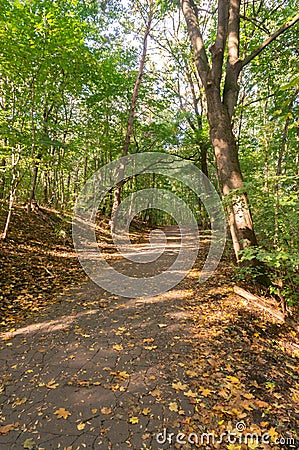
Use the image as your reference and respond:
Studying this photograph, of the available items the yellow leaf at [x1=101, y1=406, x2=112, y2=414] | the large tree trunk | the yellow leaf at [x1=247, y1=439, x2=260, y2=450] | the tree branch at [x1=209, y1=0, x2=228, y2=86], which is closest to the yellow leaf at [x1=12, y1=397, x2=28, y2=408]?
the yellow leaf at [x1=101, y1=406, x2=112, y2=414]

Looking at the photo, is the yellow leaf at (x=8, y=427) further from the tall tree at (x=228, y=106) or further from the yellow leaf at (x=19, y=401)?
the tall tree at (x=228, y=106)

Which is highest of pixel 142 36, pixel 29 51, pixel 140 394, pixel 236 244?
pixel 142 36

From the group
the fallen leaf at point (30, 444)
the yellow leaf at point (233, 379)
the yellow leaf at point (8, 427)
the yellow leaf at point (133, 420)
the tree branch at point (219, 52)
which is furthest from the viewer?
the tree branch at point (219, 52)

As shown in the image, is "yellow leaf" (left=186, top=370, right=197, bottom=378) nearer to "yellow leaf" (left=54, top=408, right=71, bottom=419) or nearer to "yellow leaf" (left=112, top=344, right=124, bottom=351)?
"yellow leaf" (left=112, top=344, right=124, bottom=351)

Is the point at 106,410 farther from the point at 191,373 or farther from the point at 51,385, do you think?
the point at 191,373

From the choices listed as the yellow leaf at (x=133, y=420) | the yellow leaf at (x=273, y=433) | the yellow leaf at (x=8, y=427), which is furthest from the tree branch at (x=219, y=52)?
the yellow leaf at (x=8, y=427)

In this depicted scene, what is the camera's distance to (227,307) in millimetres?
4852

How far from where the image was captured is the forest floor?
7.33 feet

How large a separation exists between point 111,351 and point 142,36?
573 inches

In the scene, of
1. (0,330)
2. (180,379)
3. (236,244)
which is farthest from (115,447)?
(236,244)

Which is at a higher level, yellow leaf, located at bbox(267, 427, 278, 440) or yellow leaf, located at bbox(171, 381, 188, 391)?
yellow leaf, located at bbox(171, 381, 188, 391)

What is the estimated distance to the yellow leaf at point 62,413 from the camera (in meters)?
2.35

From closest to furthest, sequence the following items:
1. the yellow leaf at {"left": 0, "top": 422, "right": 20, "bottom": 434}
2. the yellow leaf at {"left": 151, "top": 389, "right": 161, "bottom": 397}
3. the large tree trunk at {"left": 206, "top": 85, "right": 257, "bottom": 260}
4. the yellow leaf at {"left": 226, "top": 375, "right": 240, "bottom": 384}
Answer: the yellow leaf at {"left": 0, "top": 422, "right": 20, "bottom": 434} < the yellow leaf at {"left": 151, "top": 389, "right": 161, "bottom": 397} < the yellow leaf at {"left": 226, "top": 375, "right": 240, "bottom": 384} < the large tree trunk at {"left": 206, "top": 85, "right": 257, "bottom": 260}

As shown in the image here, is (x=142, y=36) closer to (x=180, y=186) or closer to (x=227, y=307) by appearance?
(x=227, y=307)
